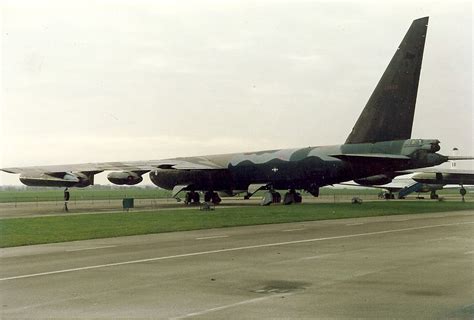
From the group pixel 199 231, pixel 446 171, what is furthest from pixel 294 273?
pixel 446 171

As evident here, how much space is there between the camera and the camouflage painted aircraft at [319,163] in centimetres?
3656

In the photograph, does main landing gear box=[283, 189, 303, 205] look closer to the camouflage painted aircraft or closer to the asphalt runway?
the camouflage painted aircraft

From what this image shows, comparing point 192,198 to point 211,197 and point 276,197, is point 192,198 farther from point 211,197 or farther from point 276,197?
point 276,197

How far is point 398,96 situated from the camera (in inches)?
1449

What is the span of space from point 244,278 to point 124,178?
37919 millimetres

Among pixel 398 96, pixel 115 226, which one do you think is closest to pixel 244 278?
pixel 115 226

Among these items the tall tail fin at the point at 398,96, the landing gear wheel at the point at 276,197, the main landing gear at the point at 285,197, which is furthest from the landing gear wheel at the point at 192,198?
the tall tail fin at the point at 398,96

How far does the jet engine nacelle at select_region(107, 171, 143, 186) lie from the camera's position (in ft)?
159

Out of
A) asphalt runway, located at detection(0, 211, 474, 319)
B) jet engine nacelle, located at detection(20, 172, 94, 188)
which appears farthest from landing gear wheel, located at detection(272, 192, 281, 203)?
asphalt runway, located at detection(0, 211, 474, 319)

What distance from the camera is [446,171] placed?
63719mm

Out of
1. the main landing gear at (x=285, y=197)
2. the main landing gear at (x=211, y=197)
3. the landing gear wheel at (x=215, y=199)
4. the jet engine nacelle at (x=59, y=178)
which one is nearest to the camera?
the jet engine nacelle at (x=59, y=178)

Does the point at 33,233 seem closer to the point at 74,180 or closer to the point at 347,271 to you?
the point at 347,271

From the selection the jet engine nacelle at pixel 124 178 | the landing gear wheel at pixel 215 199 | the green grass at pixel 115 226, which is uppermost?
the jet engine nacelle at pixel 124 178

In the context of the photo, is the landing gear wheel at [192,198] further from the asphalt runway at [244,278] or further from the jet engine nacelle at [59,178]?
the asphalt runway at [244,278]
